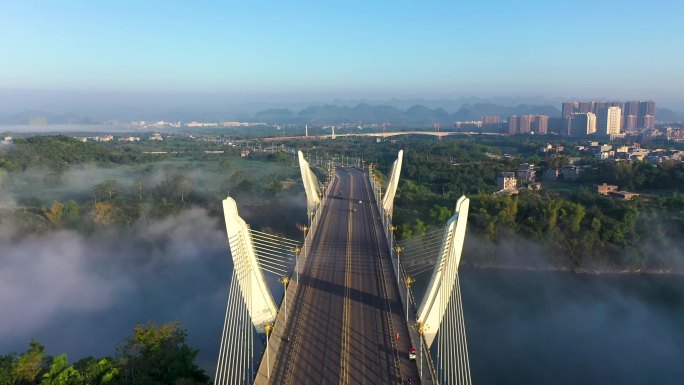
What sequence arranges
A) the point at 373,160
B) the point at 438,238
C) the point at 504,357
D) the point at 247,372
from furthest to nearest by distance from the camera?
the point at 373,160 < the point at 438,238 < the point at 504,357 < the point at 247,372

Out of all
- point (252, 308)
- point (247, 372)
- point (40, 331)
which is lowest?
point (40, 331)

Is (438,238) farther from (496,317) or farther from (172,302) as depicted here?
(172,302)

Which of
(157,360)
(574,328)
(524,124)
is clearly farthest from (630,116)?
(157,360)

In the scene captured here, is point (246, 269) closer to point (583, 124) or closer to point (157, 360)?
point (157, 360)

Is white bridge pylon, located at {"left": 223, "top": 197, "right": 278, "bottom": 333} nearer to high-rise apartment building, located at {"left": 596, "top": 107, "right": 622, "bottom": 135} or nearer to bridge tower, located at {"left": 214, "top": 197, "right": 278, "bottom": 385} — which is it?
bridge tower, located at {"left": 214, "top": 197, "right": 278, "bottom": 385}

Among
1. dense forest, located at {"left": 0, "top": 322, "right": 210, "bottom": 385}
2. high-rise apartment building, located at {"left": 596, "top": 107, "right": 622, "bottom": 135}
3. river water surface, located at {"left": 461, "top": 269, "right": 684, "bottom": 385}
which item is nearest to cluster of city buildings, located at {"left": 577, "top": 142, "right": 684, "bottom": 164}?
river water surface, located at {"left": 461, "top": 269, "right": 684, "bottom": 385}

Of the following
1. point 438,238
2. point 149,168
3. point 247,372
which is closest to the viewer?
point 247,372

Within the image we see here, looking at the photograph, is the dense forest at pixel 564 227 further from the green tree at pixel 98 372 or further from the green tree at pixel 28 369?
the green tree at pixel 28 369

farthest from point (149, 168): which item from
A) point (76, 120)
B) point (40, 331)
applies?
point (76, 120)
